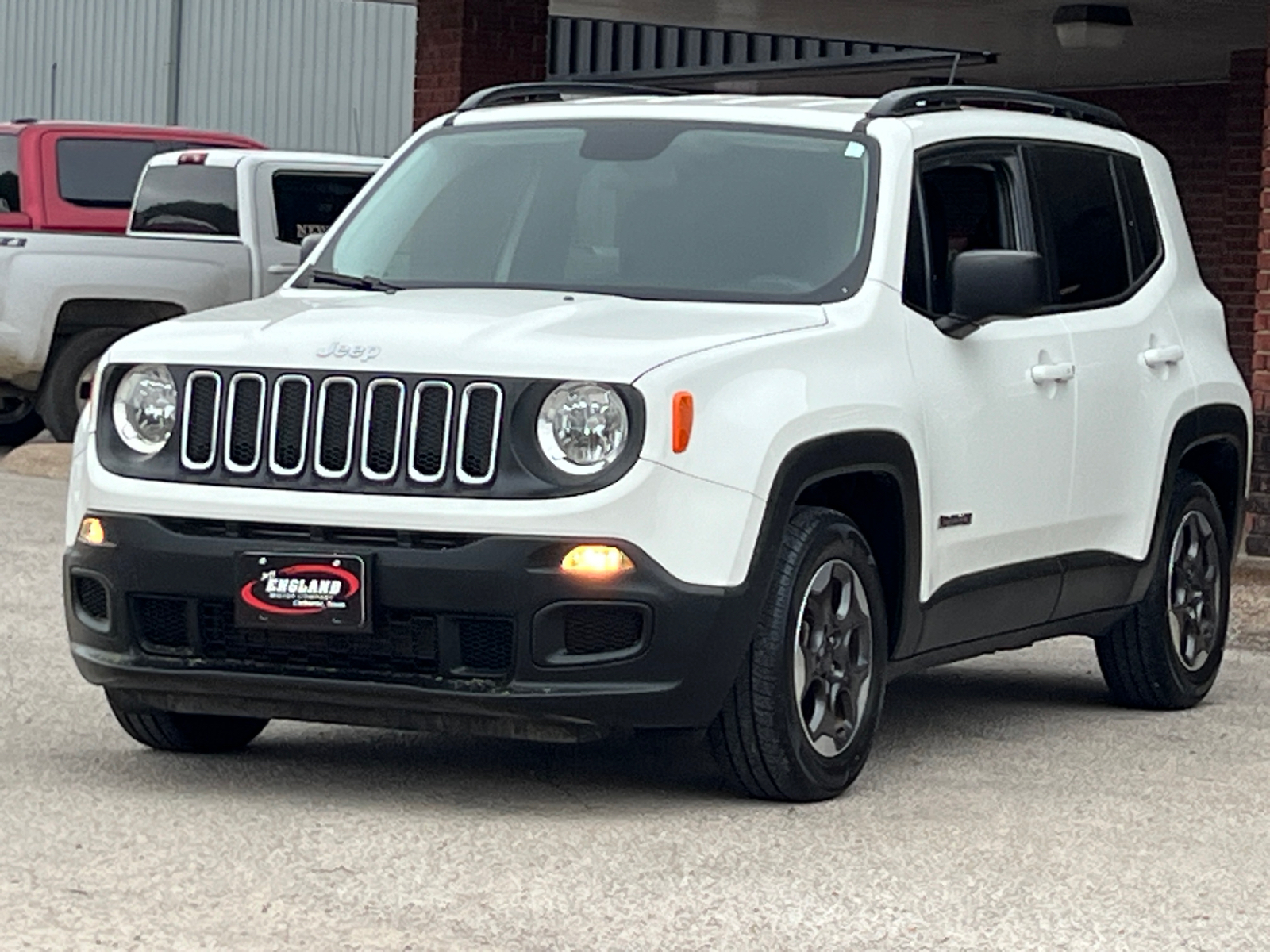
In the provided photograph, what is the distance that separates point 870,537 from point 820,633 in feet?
1.65

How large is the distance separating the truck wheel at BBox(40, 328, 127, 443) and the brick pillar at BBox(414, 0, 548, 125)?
250 centimetres

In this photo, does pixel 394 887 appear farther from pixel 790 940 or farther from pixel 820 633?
pixel 820 633

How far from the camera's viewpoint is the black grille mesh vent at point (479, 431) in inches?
249

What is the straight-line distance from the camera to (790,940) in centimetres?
532

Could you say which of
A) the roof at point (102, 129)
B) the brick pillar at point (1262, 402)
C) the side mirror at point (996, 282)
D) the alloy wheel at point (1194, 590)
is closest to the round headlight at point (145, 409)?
the side mirror at point (996, 282)

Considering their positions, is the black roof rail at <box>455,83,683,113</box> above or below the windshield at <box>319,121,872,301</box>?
above

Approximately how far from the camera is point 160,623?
667cm

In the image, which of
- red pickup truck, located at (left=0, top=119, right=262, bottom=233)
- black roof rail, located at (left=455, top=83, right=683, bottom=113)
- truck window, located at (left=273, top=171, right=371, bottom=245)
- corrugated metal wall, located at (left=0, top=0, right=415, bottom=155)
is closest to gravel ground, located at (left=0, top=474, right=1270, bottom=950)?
black roof rail, located at (left=455, top=83, right=683, bottom=113)

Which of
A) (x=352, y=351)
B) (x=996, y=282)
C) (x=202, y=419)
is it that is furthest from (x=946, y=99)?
(x=202, y=419)

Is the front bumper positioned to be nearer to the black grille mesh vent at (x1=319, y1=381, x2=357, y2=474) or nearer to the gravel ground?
the black grille mesh vent at (x1=319, y1=381, x2=357, y2=474)

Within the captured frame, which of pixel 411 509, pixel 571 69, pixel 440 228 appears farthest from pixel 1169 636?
pixel 571 69

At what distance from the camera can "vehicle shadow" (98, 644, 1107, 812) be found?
686 cm

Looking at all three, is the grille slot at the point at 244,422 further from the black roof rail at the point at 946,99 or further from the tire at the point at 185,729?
the black roof rail at the point at 946,99

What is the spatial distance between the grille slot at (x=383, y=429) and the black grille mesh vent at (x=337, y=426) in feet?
0.14
